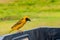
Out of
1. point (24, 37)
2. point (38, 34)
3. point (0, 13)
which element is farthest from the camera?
point (0, 13)

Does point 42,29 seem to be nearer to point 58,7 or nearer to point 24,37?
point 24,37

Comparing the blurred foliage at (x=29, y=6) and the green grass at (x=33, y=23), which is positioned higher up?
the blurred foliage at (x=29, y=6)

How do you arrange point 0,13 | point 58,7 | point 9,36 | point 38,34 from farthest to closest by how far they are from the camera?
point 58,7
point 0,13
point 38,34
point 9,36

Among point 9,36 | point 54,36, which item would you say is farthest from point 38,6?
point 9,36

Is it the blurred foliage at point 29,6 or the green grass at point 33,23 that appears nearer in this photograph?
the green grass at point 33,23

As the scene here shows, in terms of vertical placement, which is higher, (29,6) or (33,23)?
(29,6)

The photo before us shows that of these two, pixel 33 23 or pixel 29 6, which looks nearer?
pixel 33 23

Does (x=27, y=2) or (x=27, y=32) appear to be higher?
(x=27, y=2)

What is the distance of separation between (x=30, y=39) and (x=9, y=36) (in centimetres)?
69

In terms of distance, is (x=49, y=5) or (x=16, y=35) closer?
(x=16, y=35)

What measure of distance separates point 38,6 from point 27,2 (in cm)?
70

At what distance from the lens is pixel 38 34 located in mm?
4285

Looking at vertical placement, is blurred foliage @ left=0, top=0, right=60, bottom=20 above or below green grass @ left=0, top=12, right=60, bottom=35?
above

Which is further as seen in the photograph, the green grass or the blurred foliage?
the blurred foliage
